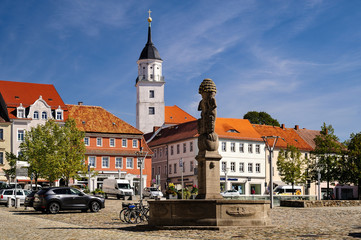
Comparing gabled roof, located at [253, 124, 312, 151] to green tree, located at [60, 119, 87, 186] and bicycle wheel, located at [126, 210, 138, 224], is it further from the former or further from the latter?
bicycle wheel, located at [126, 210, 138, 224]

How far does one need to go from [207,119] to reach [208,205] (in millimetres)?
3593

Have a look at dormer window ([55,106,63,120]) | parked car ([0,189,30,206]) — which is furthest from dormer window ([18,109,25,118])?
parked car ([0,189,30,206])

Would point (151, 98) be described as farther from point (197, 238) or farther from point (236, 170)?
point (197, 238)

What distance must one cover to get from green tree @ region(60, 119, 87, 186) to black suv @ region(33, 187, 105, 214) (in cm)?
2122

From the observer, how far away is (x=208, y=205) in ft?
59.3

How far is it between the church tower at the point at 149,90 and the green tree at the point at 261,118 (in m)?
16.8

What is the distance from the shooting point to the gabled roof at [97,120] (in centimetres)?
7212

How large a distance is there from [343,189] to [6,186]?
53.6m

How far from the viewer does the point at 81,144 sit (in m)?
55.9

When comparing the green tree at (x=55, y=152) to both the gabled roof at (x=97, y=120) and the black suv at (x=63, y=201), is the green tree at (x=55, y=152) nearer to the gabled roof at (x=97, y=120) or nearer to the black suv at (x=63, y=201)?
the gabled roof at (x=97, y=120)

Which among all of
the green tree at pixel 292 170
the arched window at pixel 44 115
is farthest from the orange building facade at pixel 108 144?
the green tree at pixel 292 170

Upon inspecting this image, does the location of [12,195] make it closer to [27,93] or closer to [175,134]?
[27,93]

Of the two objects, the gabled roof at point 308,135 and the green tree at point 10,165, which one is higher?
the gabled roof at point 308,135

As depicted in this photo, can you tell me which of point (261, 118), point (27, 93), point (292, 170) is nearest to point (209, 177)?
point (292, 170)
